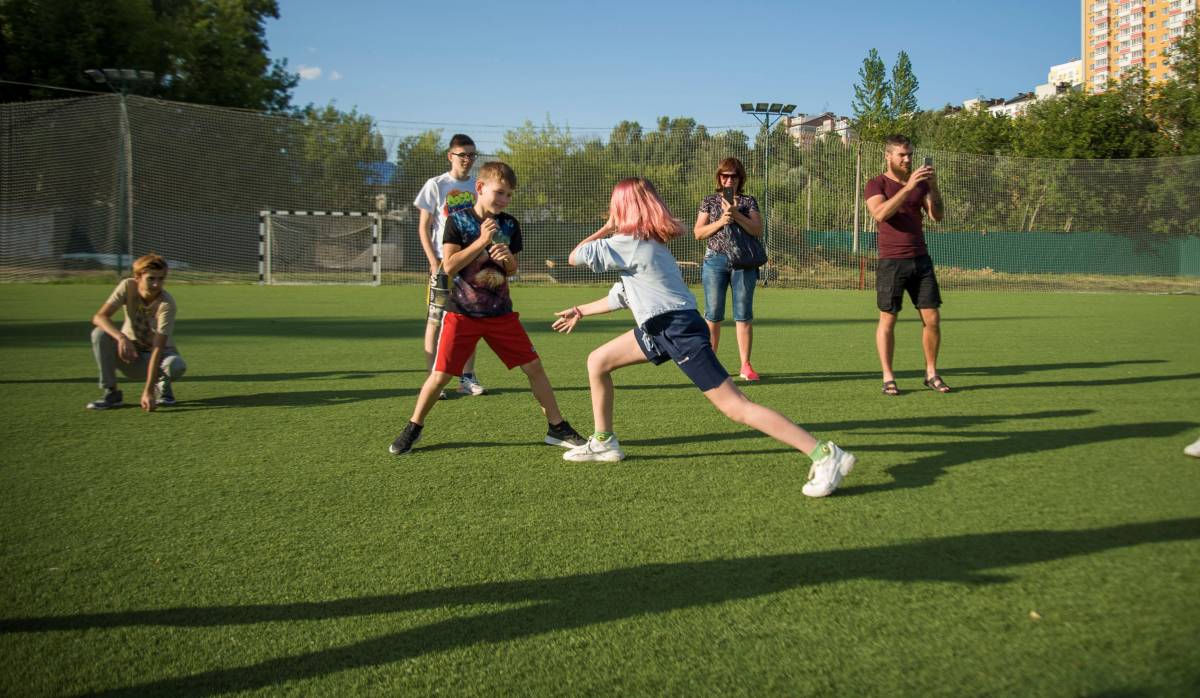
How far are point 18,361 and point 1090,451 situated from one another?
9431 mm

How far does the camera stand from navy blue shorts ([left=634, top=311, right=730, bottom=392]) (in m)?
4.18

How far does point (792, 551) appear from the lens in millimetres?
3307

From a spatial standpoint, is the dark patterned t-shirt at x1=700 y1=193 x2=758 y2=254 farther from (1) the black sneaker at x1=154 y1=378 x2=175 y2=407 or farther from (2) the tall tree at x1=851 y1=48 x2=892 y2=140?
(2) the tall tree at x1=851 y1=48 x2=892 y2=140

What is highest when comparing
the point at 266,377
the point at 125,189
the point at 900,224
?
the point at 125,189

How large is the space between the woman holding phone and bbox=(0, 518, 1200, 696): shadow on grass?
13.8 feet

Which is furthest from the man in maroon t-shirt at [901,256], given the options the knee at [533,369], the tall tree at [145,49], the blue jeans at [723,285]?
the tall tree at [145,49]

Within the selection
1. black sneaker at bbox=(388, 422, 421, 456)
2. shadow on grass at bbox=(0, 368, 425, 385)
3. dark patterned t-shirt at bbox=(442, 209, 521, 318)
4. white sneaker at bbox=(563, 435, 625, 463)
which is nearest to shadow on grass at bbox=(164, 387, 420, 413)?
shadow on grass at bbox=(0, 368, 425, 385)

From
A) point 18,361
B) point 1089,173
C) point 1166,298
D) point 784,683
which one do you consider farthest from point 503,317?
point 1089,173

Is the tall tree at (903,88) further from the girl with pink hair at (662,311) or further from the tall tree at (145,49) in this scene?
the girl with pink hair at (662,311)

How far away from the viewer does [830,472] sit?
13.1ft

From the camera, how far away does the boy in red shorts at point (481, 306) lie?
489 cm

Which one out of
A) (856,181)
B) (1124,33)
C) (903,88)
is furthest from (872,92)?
(1124,33)

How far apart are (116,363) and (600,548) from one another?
484cm

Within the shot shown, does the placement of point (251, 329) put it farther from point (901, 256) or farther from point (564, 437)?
point (901, 256)
